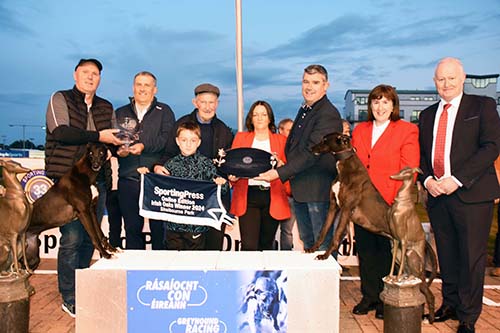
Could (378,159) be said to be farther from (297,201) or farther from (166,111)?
(166,111)

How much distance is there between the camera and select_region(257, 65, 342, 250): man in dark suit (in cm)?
455

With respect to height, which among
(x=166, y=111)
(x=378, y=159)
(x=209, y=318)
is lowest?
(x=209, y=318)

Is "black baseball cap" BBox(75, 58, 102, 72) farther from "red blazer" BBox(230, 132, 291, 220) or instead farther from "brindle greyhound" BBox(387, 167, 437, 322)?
"brindle greyhound" BBox(387, 167, 437, 322)

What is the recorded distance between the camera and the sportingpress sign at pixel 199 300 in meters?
3.58

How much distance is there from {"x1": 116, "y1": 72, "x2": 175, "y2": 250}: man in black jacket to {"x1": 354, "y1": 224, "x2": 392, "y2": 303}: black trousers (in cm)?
218

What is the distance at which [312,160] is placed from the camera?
14.8 feet

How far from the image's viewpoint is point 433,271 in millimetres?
4219

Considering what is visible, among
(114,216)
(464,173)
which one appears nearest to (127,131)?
(114,216)

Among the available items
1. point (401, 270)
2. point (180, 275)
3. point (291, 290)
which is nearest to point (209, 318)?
point (180, 275)

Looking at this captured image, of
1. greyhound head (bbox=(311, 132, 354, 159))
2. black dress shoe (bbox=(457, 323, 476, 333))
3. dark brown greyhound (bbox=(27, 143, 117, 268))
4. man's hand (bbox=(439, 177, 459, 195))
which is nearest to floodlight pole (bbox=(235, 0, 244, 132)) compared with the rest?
greyhound head (bbox=(311, 132, 354, 159))

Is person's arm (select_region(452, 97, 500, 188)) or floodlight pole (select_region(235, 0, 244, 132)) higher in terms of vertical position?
floodlight pole (select_region(235, 0, 244, 132))

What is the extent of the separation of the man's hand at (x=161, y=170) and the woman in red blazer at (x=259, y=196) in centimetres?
62

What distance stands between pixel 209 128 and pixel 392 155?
1.86 m

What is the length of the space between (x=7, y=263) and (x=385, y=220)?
304 cm
